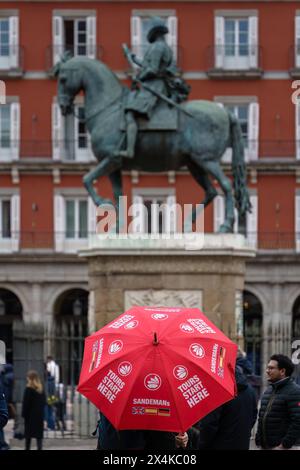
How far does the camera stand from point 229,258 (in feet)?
67.6

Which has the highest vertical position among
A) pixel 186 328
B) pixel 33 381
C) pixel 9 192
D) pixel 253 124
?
pixel 253 124

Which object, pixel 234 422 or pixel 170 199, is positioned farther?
pixel 170 199

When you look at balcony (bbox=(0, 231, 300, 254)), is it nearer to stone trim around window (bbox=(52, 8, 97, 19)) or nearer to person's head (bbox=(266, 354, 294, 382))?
stone trim around window (bbox=(52, 8, 97, 19))

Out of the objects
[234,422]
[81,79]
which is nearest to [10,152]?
[81,79]

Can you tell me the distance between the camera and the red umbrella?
9.02m

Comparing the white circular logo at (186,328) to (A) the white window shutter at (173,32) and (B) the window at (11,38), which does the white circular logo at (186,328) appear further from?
(B) the window at (11,38)

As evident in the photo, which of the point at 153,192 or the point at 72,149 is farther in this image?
the point at 153,192

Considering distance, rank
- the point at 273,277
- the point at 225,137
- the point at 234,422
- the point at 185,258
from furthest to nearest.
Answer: the point at 273,277 < the point at 225,137 < the point at 185,258 < the point at 234,422

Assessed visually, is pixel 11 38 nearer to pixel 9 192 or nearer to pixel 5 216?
pixel 9 192

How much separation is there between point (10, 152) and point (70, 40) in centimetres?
402

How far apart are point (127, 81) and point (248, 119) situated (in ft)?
12.8

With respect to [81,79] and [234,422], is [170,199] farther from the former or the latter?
[234,422]

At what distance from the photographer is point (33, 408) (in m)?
19.6

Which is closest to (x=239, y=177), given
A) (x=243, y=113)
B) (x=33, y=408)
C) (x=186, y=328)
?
(x=33, y=408)
